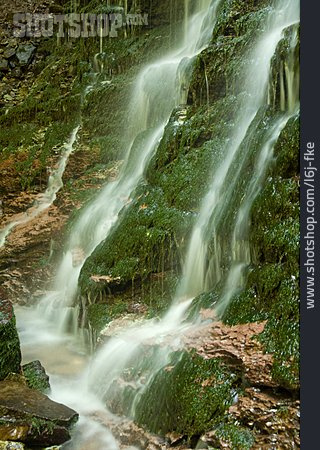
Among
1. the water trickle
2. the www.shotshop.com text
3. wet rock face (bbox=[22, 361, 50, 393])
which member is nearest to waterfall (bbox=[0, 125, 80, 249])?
the water trickle

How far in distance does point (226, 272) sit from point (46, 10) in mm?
13990

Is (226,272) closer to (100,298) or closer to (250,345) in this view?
(250,345)

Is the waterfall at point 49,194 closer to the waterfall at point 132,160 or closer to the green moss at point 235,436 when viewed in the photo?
the waterfall at point 132,160

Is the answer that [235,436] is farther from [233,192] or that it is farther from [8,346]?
[233,192]

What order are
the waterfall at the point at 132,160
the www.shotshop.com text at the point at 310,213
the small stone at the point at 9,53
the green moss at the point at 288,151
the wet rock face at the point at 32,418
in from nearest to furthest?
the www.shotshop.com text at the point at 310,213
the wet rock face at the point at 32,418
the green moss at the point at 288,151
the waterfall at the point at 132,160
the small stone at the point at 9,53

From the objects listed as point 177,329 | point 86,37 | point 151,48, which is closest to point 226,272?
point 177,329

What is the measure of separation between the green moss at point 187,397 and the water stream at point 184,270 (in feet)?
0.63

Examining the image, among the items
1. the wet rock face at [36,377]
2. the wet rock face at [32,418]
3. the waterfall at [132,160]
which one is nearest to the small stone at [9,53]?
the waterfall at [132,160]

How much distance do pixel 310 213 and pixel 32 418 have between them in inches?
129

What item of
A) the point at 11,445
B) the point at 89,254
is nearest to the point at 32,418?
the point at 11,445

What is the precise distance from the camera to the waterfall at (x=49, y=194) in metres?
10.6

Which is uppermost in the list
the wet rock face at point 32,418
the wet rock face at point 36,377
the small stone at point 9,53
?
the small stone at point 9,53

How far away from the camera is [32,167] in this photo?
11516mm

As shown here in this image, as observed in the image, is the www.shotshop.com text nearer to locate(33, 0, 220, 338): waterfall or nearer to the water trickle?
the water trickle
